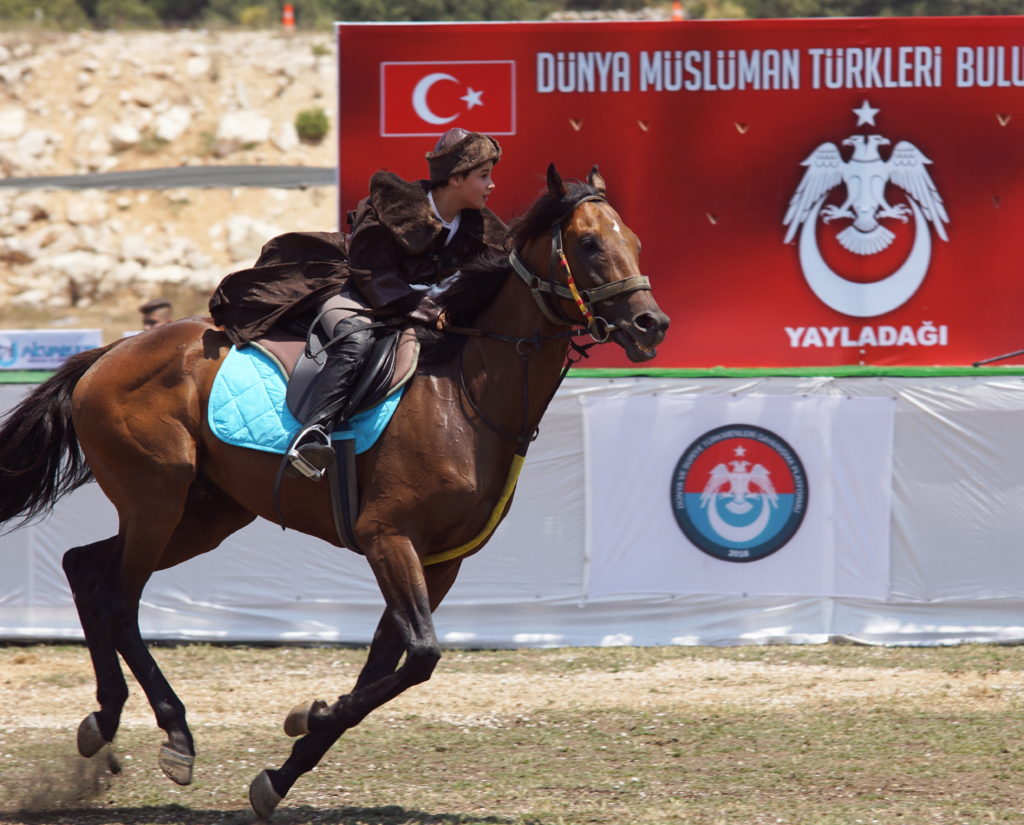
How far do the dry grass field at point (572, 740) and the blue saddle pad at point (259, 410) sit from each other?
149 cm

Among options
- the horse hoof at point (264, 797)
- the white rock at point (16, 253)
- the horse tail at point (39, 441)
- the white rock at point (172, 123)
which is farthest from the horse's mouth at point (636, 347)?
the white rock at point (172, 123)

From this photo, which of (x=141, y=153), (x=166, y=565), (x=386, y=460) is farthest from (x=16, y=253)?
(x=386, y=460)

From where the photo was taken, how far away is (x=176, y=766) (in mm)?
5227

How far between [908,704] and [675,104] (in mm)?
4621

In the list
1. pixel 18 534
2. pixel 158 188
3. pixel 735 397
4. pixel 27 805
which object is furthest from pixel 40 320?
pixel 27 805

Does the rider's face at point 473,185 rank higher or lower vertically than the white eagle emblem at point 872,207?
higher

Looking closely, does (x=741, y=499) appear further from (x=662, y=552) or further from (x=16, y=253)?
(x=16, y=253)

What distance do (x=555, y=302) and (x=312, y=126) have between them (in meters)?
29.4

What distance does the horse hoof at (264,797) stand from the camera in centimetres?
498

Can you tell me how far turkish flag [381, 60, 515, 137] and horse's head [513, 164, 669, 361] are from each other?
Answer: 4.52m

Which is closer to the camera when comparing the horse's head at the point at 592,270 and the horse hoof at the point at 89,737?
the horse's head at the point at 592,270

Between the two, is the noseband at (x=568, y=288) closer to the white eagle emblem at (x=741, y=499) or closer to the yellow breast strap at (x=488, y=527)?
the yellow breast strap at (x=488, y=527)

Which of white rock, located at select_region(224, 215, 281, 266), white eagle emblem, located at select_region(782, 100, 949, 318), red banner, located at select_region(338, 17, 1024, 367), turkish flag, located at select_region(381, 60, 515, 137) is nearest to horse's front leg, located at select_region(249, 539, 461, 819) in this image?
red banner, located at select_region(338, 17, 1024, 367)

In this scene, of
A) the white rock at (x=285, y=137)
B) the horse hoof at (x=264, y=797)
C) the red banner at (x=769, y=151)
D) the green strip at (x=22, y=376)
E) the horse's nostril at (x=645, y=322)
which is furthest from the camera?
the white rock at (x=285, y=137)
